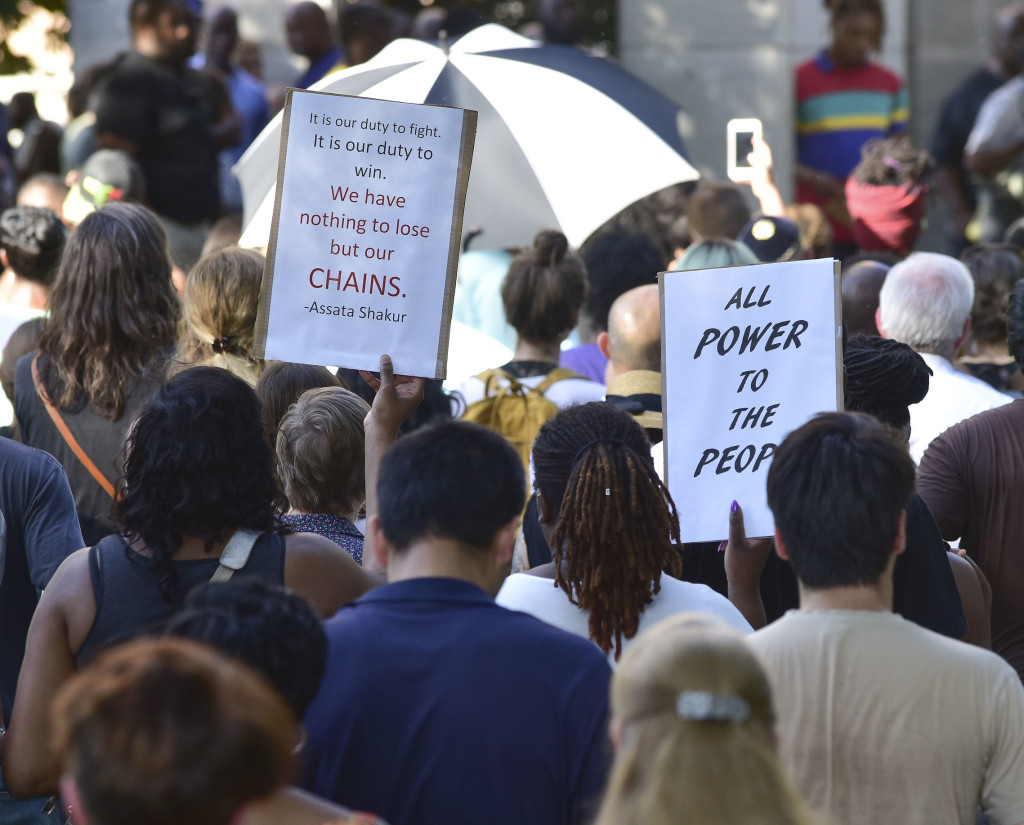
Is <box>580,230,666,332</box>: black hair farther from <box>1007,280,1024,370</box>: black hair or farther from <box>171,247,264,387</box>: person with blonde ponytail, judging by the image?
<box>1007,280,1024,370</box>: black hair

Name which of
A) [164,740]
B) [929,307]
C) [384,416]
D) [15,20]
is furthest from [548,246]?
[15,20]

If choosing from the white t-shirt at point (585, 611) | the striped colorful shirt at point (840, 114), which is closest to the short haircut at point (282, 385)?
the white t-shirt at point (585, 611)

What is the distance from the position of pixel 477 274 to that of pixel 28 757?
4660 mm

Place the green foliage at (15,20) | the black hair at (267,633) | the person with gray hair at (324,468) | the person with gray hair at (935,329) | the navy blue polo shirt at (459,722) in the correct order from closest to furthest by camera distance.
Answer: the black hair at (267,633)
the navy blue polo shirt at (459,722)
the person with gray hair at (324,468)
the person with gray hair at (935,329)
the green foliage at (15,20)

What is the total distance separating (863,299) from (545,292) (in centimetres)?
133

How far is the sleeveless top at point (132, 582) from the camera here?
296 cm

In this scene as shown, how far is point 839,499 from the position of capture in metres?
2.83

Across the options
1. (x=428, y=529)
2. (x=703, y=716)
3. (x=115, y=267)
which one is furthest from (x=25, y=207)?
(x=703, y=716)

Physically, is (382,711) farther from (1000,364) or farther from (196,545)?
(1000,364)

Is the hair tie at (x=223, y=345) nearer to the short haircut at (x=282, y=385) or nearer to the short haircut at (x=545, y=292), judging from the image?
the short haircut at (x=282, y=385)

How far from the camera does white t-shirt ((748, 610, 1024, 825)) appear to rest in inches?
105

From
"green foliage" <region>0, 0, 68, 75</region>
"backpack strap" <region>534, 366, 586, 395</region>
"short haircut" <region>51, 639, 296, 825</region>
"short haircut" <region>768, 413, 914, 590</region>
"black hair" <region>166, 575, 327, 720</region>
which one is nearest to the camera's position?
"short haircut" <region>51, 639, 296, 825</region>

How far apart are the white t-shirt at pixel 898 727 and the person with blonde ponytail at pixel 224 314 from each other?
Result: 244 cm

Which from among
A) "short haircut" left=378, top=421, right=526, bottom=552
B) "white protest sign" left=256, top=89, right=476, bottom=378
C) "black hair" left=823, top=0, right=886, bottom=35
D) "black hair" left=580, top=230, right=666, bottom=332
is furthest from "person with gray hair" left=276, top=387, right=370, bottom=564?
"black hair" left=823, top=0, right=886, bottom=35
